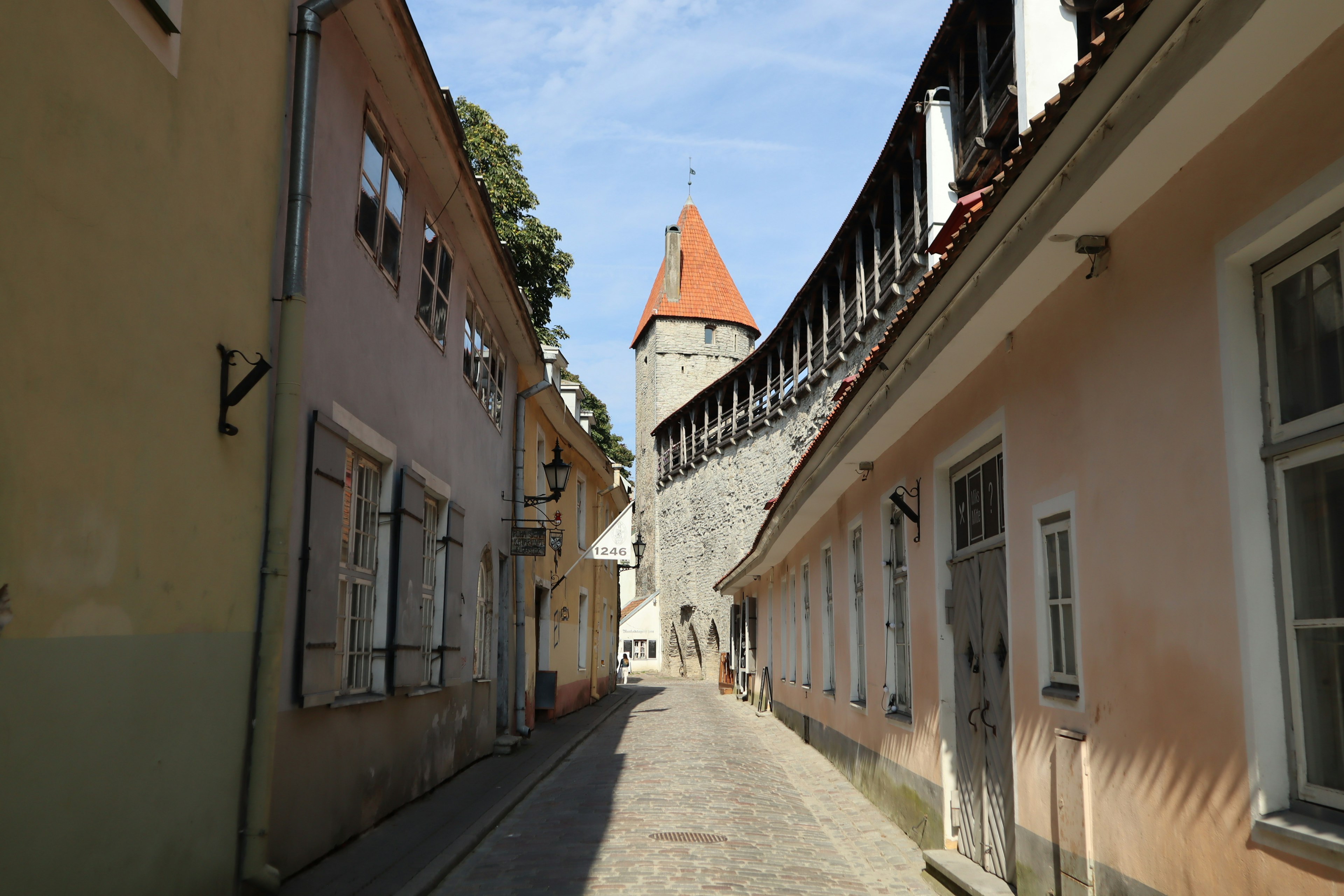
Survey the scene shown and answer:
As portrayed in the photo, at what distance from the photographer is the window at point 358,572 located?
23.7ft

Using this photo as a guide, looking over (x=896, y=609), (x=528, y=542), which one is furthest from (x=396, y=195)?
(x=528, y=542)

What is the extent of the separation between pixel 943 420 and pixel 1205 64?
427cm

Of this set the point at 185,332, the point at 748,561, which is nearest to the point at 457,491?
the point at 185,332

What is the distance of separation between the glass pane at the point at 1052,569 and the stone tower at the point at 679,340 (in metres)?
45.8

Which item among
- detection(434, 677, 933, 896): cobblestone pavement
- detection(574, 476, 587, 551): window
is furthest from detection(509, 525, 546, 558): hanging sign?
detection(574, 476, 587, 551): window

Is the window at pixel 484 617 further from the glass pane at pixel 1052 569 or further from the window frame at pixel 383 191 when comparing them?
the glass pane at pixel 1052 569

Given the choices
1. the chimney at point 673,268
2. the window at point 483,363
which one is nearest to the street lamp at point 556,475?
the window at point 483,363

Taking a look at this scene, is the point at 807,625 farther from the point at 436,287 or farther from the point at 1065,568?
the point at 1065,568

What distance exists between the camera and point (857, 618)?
35.6ft

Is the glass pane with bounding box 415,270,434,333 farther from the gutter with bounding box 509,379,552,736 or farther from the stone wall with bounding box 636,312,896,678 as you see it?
the stone wall with bounding box 636,312,896,678

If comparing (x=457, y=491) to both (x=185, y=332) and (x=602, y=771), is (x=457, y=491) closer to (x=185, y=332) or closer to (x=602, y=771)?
(x=602, y=771)

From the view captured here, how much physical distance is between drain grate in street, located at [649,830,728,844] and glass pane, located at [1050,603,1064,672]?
9.68 ft

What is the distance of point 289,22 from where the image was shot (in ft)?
19.3

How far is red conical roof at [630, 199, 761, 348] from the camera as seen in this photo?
54.9 m
